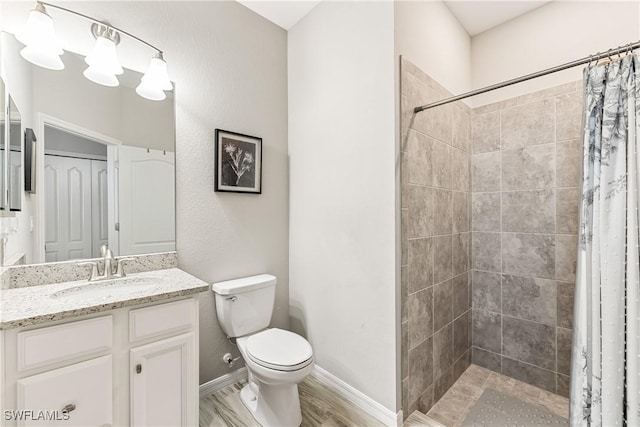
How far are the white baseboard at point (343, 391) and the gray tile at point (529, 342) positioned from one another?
1145mm

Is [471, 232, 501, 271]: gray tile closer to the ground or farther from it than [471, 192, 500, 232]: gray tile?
closer to the ground

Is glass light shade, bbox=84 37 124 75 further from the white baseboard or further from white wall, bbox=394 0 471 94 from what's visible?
the white baseboard

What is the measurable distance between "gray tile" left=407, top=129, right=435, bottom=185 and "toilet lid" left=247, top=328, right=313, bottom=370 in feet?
3.78

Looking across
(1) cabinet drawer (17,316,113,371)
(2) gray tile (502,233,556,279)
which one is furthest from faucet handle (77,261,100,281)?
(2) gray tile (502,233,556,279)

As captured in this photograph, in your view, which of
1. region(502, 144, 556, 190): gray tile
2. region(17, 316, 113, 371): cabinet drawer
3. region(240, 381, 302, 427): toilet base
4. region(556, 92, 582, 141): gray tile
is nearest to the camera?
region(17, 316, 113, 371): cabinet drawer

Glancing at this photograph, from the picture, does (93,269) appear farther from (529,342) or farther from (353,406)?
(529,342)

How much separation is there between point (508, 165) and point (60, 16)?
287 centimetres

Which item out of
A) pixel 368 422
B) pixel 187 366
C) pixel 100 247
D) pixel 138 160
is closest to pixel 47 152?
pixel 138 160

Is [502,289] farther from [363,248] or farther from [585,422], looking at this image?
[363,248]

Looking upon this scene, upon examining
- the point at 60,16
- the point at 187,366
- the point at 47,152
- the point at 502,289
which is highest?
the point at 60,16

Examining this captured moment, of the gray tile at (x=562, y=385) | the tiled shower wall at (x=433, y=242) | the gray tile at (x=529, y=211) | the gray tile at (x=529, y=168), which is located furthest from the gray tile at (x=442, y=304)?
the gray tile at (x=529, y=168)

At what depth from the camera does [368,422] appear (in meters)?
1.64

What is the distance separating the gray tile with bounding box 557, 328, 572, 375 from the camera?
1.92m

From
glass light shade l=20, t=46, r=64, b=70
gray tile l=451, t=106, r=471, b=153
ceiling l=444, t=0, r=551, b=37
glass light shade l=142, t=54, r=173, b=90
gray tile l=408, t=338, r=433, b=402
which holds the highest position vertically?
ceiling l=444, t=0, r=551, b=37
